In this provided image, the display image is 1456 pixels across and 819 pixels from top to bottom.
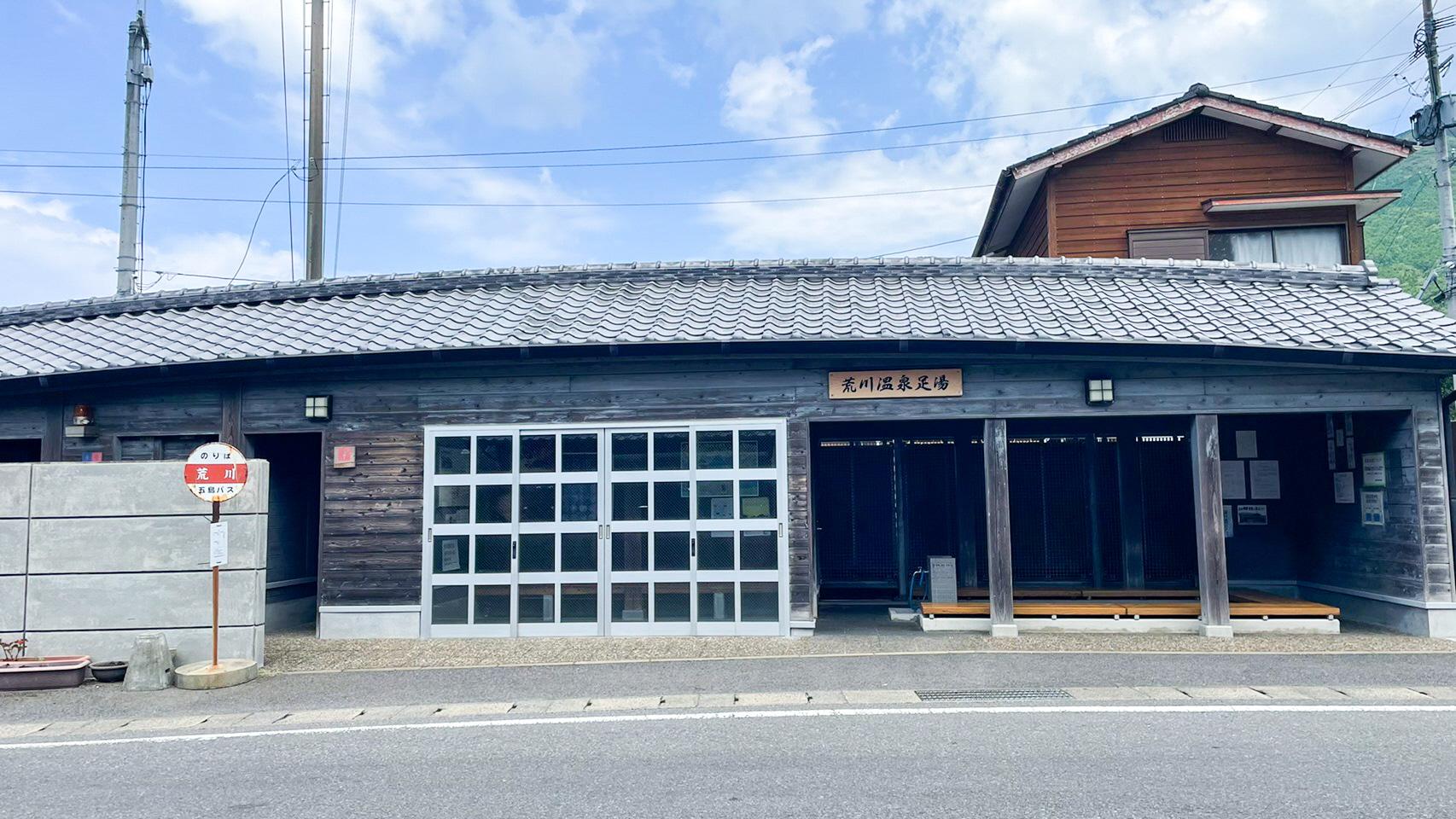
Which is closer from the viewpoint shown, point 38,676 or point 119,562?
point 38,676

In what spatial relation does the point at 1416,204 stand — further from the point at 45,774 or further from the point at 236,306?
the point at 45,774

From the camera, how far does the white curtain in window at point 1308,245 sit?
572 inches

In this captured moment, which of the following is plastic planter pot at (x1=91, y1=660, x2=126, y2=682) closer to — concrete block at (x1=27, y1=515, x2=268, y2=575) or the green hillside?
concrete block at (x1=27, y1=515, x2=268, y2=575)

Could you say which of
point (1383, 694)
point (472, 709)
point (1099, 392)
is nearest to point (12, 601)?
point (472, 709)

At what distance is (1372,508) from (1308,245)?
6.02 meters

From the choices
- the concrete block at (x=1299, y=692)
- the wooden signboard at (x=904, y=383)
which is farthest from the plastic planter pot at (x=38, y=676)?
the concrete block at (x=1299, y=692)

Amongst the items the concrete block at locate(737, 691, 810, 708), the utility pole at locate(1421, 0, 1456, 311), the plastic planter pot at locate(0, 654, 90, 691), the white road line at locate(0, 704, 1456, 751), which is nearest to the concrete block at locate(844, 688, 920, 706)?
the white road line at locate(0, 704, 1456, 751)

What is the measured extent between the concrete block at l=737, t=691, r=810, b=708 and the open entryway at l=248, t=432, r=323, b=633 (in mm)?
6678

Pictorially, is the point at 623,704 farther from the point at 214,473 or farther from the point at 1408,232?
the point at 1408,232

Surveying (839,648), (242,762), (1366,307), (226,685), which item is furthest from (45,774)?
(1366,307)

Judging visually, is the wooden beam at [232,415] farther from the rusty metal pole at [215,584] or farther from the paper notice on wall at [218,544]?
the paper notice on wall at [218,544]

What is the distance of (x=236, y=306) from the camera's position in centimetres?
1244

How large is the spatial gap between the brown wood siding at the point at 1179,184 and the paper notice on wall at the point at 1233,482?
417 cm

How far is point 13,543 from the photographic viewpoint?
8656mm
